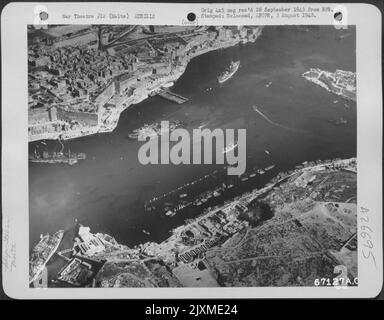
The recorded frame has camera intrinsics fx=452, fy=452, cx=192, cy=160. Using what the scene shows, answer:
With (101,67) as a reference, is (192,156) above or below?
below

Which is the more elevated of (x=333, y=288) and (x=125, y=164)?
(x=125, y=164)

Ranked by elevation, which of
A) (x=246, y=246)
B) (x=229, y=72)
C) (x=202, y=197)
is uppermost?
(x=229, y=72)

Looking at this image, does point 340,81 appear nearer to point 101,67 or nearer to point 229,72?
point 229,72

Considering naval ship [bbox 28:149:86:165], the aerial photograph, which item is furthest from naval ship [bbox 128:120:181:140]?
naval ship [bbox 28:149:86:165]

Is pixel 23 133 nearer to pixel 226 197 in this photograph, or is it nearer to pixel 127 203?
pixel 127 203

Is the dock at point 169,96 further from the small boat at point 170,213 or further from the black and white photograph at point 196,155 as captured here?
the small boat at point 170,213

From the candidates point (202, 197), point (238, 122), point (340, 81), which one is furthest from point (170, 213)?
point (340, 81)

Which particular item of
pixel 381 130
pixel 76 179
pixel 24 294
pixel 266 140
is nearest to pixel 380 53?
pixel 381 130
